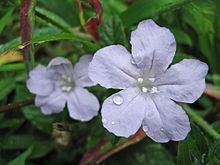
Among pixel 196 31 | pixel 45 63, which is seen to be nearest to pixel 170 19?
pixel 196 31

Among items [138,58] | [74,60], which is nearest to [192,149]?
[138,58]

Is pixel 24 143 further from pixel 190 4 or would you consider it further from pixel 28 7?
pixel 190 4

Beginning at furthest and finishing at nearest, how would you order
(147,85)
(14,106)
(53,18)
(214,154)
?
(53,18) → (14,106) → (147,85) → (214,154)

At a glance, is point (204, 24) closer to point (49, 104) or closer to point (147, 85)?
point (147, 85)

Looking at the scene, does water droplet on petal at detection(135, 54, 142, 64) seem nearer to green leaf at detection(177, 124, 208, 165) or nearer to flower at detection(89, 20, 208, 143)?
flower at detection(89, 20, 208, 143)

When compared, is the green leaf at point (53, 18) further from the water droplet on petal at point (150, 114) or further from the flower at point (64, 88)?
the water droplet on petal at point (150, 114)

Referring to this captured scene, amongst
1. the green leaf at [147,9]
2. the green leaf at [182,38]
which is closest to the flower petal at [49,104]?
the green leaf at [147,9]

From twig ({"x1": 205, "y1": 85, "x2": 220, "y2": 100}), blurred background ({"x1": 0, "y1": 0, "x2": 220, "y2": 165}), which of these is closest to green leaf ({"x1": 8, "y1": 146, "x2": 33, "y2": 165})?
blurred background ({"x1": 0, "y1": 0, "x2": 220, "y2": 165})
